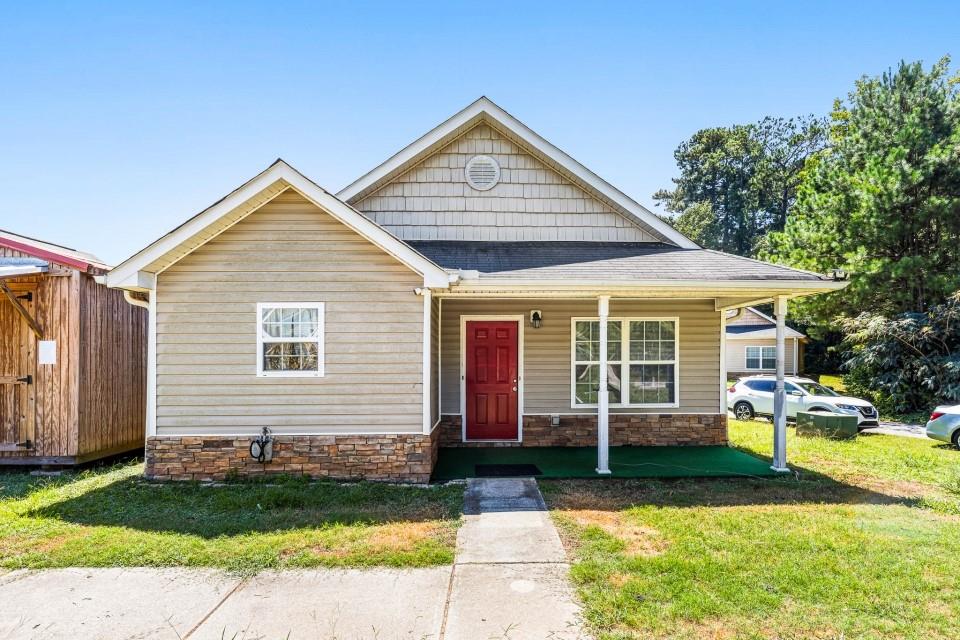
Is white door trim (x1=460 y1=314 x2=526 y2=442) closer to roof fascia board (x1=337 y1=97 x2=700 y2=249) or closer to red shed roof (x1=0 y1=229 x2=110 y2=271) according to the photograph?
roof fascia board (x1=337 y1=97 x2=700 y2=249)

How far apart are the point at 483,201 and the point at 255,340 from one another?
4474 mm

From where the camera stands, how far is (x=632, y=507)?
5.55 m

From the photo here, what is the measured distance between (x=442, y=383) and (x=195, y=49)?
7548 mm

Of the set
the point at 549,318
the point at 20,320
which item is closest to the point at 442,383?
the point at 549,318

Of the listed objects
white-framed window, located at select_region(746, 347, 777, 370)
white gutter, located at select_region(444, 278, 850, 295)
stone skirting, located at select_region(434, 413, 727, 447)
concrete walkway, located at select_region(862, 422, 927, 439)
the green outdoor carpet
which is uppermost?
white gutter, located at select_region(444, 278, 850, 295)

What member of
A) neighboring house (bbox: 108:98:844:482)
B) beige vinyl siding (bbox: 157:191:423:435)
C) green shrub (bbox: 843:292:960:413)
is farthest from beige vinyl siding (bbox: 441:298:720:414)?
green shrub (bbox: 843:292:960:413)

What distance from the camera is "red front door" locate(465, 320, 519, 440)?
8.77 metres

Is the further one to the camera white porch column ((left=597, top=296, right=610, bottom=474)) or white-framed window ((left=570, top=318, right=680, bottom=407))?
white-framed window ((left=570, top=318, right=680, bottom=407))

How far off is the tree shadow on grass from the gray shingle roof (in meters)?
2.98

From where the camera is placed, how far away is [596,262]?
24.4 ft

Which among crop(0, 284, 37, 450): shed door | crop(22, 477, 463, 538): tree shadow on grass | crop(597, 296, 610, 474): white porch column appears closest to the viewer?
crop(22, 477, 463, 538): tree shadow on grass

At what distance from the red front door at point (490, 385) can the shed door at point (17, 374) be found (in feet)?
21.6

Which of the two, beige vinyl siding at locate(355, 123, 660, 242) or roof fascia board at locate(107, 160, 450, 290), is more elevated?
beige vinyl siding at locate(355, 123, 660, 242)

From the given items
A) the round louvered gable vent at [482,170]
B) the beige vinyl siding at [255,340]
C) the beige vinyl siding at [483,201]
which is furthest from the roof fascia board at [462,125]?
the beige vinyl siding at [255,340]
